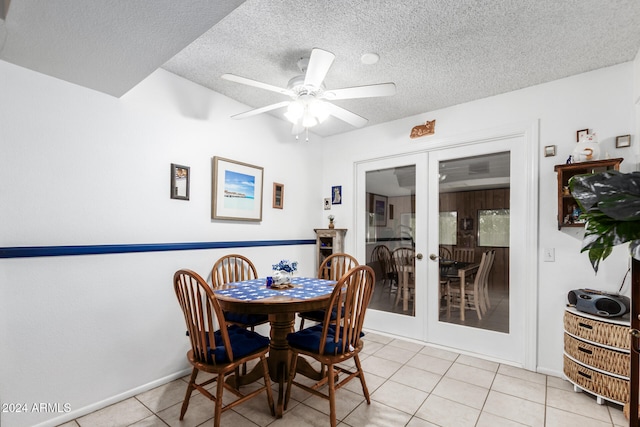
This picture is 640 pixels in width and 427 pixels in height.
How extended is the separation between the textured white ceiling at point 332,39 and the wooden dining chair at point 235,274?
1619 millimetres

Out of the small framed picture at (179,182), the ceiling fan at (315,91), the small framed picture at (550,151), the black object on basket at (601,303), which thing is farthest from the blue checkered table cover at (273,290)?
the small framed picture at (550,151)

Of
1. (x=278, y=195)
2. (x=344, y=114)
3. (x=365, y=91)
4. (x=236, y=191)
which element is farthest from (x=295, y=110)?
(x=278, y=195)

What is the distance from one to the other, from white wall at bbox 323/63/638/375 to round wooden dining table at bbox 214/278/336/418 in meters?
1.98

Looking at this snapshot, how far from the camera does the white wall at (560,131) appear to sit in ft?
7.93

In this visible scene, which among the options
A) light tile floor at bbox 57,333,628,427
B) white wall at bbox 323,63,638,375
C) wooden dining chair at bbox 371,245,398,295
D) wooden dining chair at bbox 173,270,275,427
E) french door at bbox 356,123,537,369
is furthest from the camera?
wooden dining chair at bbox 371,245,398,295

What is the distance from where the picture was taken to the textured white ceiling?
146cm

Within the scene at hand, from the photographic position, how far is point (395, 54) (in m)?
2.34

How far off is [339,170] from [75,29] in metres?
3.08

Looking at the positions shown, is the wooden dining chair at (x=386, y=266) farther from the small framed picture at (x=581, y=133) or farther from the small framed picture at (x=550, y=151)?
the small framed picture at (x=581, y=133)

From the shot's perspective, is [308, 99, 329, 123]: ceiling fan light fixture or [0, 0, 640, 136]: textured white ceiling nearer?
[0, 0, 640, 136]: textured white ceiling

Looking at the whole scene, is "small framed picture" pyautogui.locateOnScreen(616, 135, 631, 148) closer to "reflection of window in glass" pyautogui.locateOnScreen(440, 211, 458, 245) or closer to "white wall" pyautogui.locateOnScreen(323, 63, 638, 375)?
"white wall" pyautogui.locateOnScreen(323, 63, 638, 375)

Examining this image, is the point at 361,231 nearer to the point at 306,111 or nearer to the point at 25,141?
the point at 306,111

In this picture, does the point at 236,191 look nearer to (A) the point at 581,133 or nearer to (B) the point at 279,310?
(B) the point at 279,310

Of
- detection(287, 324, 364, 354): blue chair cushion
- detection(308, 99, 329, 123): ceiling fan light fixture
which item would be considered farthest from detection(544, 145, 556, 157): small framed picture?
detection(287, 324, 364, 354): blue chair cushion
